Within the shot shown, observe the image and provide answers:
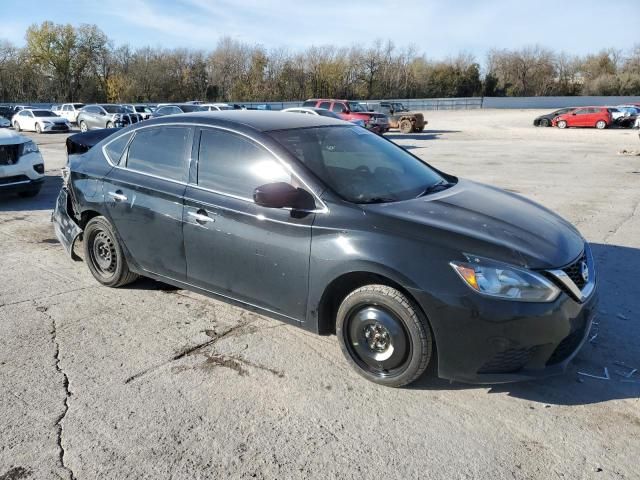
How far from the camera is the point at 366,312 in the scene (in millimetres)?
3258

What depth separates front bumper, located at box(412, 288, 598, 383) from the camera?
287 centimetres

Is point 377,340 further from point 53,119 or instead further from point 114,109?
point 53,119

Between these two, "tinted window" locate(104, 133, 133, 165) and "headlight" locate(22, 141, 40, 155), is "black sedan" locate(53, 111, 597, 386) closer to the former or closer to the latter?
"tinted window" locate(104, 133, 133, 165)

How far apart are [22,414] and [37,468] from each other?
56cm

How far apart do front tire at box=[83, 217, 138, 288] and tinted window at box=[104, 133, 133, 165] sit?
0.56 metres

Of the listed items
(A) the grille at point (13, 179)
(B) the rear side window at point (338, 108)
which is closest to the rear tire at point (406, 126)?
(B) the rear side window at point (338, 108)

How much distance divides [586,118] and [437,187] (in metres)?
36.9

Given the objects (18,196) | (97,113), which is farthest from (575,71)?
(18,196)

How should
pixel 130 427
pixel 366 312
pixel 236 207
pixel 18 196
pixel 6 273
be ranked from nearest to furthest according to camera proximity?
pixel 130 427 < pixel 366 312 < pixel 236 207 < pixel 6 273 < pixel 18 196

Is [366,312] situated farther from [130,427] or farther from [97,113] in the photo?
[97,113]

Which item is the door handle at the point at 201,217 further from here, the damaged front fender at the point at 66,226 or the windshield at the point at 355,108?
the windshield at the point at 355,108

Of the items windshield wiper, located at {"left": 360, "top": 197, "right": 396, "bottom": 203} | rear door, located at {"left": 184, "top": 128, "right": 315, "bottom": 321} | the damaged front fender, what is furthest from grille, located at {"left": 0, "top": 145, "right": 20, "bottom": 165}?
windshield wiper, located at {"left": 360, "top": 197, "right": 396, "bottom": 203}

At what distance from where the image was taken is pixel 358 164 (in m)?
4.12

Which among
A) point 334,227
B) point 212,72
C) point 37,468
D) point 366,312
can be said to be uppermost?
point 212,72
